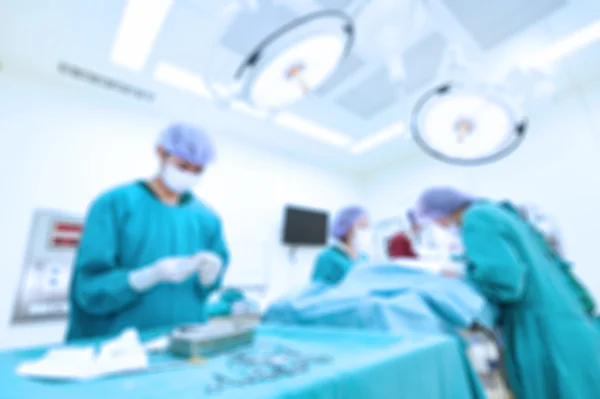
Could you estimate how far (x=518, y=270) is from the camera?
1.15m

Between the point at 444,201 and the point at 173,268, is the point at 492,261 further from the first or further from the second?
the point at 173,268

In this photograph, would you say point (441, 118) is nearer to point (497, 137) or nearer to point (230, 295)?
point (497, 137)

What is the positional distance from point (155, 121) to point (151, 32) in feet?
3.73

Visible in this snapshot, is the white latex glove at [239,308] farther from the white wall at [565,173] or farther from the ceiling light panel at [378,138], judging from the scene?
the white wall at [565,173]

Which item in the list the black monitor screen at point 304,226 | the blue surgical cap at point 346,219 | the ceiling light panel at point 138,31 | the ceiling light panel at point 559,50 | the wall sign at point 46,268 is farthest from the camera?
the black monitor screen at point 304,226

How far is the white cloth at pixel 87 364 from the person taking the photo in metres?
0.44

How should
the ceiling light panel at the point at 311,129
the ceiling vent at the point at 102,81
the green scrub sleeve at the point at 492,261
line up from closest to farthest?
the green scrub sleeve at the point at 492,261 → the ceiling vent at the point at 102,81 → the ceiling light panel at the point at 311,129

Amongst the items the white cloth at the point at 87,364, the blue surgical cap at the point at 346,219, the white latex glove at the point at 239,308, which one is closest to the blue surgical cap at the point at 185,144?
the white cloth at the point at 87,364

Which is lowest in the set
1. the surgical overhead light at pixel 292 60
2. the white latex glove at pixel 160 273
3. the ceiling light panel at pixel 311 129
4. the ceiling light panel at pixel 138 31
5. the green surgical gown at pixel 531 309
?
the green surgical gown at pixel 531 309

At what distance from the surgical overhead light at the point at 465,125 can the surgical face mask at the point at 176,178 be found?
0.95 meters

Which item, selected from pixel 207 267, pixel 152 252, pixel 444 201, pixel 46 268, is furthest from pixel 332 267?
pixel 46 268

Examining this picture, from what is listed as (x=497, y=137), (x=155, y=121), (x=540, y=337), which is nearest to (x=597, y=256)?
(x=540, y=337)

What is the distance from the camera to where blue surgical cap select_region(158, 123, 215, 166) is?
4.05 feet

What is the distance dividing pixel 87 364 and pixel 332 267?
1.84 m
